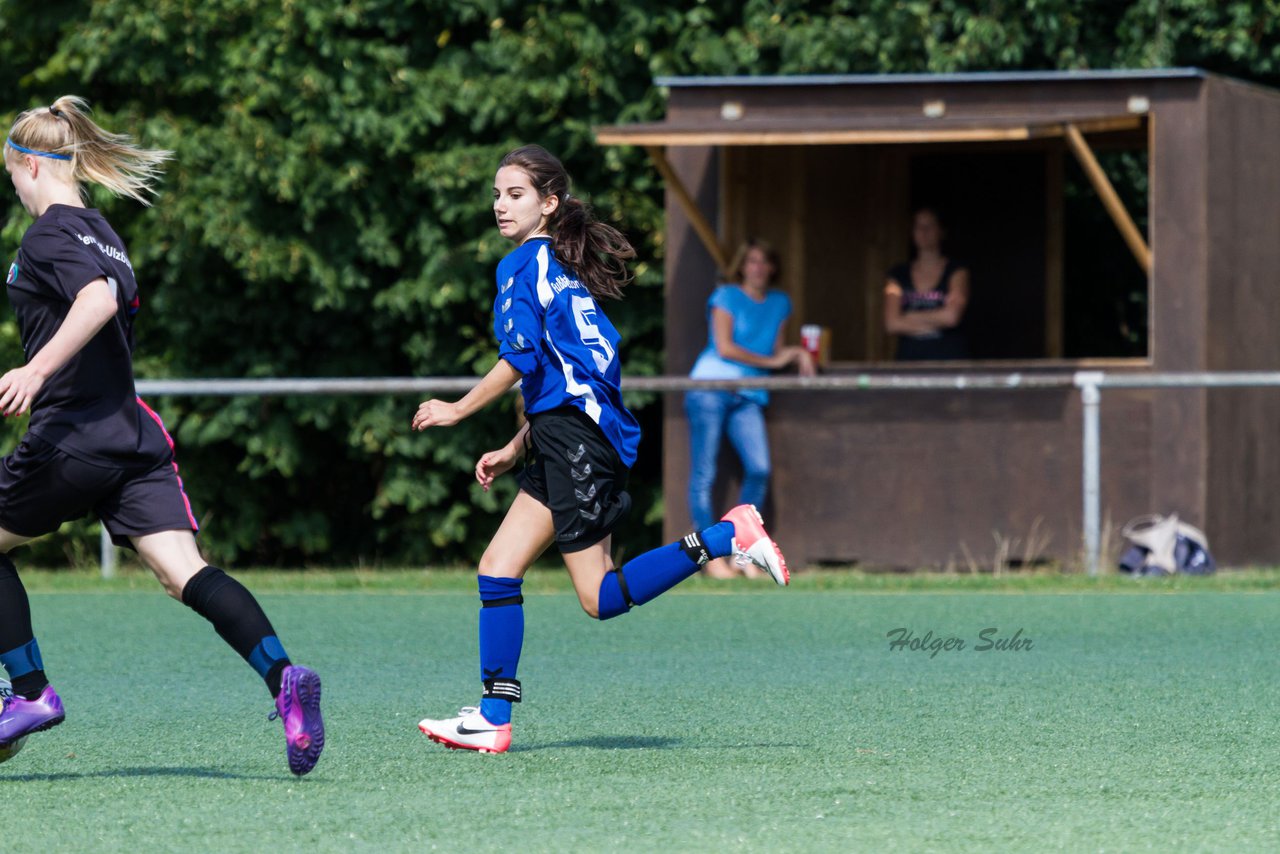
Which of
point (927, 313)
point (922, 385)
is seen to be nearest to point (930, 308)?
point (927, 313)

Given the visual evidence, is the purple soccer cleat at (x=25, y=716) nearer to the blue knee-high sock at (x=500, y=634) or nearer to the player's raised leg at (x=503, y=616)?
the player's raised leg at (x=503, y=616)

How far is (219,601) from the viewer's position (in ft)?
16.2

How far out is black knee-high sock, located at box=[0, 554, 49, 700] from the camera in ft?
16.8

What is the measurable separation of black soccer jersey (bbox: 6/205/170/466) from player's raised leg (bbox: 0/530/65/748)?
0.35 meters

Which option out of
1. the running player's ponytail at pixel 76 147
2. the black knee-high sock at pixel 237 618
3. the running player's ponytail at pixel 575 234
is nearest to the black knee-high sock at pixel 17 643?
the black knee-high sock at pixel 237 618

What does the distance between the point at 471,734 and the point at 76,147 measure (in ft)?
6.05

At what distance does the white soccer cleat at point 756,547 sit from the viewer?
547 centimetres

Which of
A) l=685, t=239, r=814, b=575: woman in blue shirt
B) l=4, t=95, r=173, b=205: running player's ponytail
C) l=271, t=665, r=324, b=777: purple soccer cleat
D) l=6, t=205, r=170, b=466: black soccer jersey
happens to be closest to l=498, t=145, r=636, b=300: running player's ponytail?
l=4, t=95, r=173, b=205: running player's ponytail

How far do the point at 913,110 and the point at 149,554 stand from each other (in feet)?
25.0

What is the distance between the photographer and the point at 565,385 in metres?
5.50

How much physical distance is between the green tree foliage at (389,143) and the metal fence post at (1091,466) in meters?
2.87

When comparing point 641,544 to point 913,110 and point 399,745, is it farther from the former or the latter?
point 399,745

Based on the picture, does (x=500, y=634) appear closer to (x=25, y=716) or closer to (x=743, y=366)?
(x=25, y=716)

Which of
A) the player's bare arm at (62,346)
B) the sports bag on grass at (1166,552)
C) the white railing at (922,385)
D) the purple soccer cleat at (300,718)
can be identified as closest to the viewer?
the player's bare arm at (62,346)
